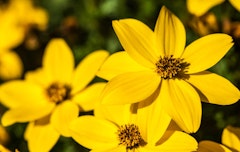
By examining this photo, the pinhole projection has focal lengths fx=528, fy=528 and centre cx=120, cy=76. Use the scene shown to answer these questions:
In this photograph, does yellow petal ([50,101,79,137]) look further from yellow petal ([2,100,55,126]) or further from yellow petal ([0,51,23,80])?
yellow petal ([0,51,23,80])

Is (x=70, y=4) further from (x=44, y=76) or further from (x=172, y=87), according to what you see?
(x=172, y=87)

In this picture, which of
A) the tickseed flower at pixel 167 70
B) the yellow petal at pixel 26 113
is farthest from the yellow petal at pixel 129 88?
the yellow petal at pixel 26 113

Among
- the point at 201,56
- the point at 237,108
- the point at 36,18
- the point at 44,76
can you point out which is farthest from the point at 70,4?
the point at 201,56

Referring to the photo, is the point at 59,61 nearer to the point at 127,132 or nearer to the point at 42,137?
the point at 42,137

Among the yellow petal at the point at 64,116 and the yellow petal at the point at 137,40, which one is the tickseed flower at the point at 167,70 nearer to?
the yellow petal at the point at 137,40

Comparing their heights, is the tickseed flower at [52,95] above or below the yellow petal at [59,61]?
below

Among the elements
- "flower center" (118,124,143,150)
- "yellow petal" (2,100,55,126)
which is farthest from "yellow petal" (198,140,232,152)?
"yellow petal" (2,100,55,126)

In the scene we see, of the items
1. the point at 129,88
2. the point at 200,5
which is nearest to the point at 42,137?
the point at 129,88
